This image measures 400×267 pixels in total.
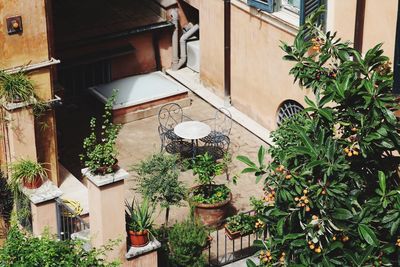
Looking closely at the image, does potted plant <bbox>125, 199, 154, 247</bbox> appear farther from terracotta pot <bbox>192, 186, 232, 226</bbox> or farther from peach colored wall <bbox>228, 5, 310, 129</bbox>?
peach colored wall <bbox>228, 5, 310, 129</bbox>

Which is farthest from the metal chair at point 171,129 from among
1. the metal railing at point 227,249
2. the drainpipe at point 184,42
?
the metal railing at point 227,249

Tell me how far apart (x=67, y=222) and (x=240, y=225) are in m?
3.29

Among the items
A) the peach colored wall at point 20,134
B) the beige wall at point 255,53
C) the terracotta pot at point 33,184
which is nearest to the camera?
the terracotta pot at point 33,184

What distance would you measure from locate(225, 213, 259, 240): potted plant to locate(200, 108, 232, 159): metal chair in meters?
4.40

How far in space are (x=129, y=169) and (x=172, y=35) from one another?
5.83m

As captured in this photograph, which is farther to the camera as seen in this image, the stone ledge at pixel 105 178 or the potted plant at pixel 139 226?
the potted plant at pixel 139 226

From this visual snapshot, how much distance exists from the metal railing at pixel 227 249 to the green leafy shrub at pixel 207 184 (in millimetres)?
757

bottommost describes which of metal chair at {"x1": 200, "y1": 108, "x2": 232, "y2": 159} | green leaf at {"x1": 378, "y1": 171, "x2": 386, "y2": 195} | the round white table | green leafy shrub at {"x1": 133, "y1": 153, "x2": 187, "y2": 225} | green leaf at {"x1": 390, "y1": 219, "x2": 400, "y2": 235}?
metal chair at {"x1": 200, "y1": 108, "x2": 232, "y2": 159}

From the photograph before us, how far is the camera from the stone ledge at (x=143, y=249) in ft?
60.9

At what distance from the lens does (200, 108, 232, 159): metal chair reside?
25.5 meters

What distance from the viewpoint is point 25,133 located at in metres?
20.7

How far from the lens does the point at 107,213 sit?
17969 millimetres

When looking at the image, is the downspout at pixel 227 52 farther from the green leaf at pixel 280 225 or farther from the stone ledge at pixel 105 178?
the green leaf at pixel 280 225

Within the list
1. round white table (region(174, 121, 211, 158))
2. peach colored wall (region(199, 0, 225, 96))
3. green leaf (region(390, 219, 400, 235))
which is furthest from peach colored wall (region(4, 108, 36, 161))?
green leaf (region(390, 219, 400, 235))
